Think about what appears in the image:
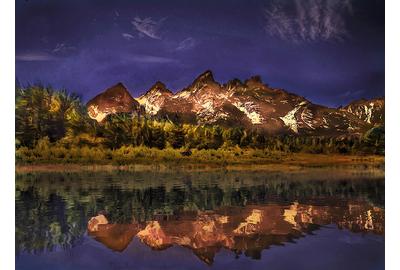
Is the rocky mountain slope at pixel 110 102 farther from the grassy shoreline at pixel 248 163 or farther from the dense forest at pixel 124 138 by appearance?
the grassy shoreline at pixel 248 163

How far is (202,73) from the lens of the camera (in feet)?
14.4

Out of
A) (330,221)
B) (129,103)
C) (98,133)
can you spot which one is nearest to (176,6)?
(129,103)

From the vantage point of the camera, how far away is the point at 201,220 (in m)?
4.27

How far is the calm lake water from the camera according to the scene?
4234 millimetres

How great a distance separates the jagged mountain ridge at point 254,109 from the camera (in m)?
4.38

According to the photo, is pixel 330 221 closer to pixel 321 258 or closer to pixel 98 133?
pixel 321 258

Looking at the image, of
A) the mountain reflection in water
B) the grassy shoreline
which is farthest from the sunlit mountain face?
the mountain reflection in water

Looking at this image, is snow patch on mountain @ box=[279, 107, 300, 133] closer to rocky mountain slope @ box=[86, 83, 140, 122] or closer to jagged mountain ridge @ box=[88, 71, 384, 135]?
jagged mountain ridge @ box=[88, 71, 384, 135]

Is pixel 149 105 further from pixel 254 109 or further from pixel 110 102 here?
pixel 254 109

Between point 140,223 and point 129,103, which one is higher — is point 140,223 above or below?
below

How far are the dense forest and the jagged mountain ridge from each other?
68mm

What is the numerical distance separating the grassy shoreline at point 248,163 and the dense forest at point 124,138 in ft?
0.15

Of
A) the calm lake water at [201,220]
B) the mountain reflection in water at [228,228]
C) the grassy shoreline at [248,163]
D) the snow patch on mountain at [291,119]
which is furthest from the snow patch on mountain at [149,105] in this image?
the snow patch on mountain at [291,119]

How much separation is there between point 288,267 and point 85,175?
1.91m
